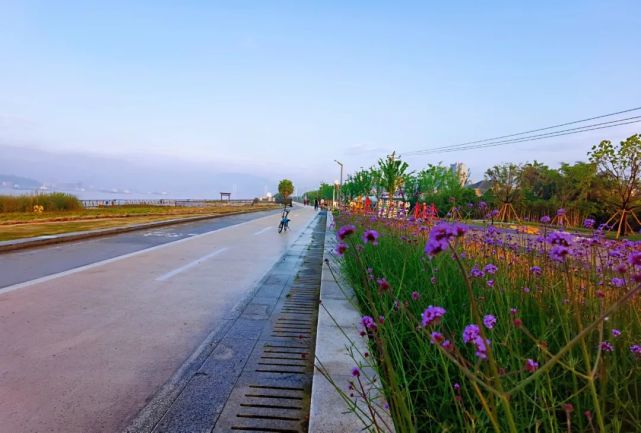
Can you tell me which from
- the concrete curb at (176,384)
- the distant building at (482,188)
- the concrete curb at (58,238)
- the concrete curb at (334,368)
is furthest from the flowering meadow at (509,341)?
the distant building at (482,188)

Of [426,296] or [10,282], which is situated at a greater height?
[426,296]

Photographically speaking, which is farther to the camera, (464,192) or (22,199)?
(464,192)

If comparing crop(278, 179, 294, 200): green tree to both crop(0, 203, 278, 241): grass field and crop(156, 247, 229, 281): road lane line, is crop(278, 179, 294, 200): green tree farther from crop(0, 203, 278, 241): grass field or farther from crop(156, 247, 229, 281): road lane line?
crop(156, 247, 229, 281): road lane line

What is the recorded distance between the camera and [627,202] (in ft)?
67.2

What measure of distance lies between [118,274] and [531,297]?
7.37 metres

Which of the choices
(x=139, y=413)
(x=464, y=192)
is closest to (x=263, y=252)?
(x=139, y=413)

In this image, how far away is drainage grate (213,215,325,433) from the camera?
2.71 meters

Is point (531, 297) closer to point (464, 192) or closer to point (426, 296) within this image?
point (426, 296)

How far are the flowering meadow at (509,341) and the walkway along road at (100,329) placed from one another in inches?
79.5

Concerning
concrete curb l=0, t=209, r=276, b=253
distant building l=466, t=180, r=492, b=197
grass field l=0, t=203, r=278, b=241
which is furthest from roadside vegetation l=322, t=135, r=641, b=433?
distant building l=466, t=180, r=492, b=197

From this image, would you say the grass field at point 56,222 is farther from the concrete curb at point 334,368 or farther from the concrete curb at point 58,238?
the concrete curb at point 334,368

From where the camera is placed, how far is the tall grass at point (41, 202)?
25087 millimetres

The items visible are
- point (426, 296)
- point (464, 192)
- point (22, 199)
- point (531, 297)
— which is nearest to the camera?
point (531, 297)

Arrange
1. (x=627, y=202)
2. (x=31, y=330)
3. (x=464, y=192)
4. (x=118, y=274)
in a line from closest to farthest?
(x=31, y=330) < (x=118, y=274) < (x=627, y=202) < (x=464, y=192)
